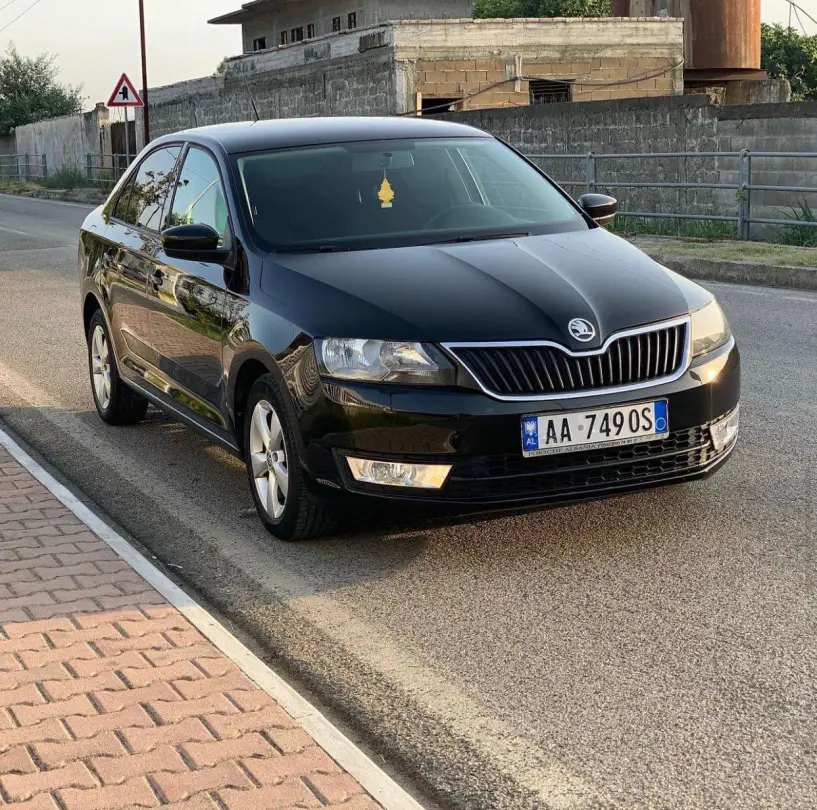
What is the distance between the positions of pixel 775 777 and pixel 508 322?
2169 millimetres

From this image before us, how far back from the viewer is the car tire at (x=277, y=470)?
5438 millimetres

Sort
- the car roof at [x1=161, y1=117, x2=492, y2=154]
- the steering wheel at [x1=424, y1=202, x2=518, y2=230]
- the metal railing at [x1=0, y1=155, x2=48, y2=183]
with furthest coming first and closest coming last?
1. the metal railing at [x1=0, y1=155, x2=48, y2=183]
2. the car roof at [x1=161, y1=117, x2=492, y2=154]
3. the steering wheel at [x1=424, y1=202, x2=518, y2=230]

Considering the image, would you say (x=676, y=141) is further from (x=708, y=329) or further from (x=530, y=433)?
(x=530, y=433)

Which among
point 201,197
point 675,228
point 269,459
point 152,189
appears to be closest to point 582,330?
point 269,459

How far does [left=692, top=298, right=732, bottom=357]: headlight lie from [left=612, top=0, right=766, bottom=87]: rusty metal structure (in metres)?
31.8

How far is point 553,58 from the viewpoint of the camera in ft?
115

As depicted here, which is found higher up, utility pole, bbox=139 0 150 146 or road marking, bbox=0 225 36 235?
utility pole, bbox=139 0 150 146

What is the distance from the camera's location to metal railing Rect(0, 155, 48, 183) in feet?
178

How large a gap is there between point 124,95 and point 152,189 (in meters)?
27.2

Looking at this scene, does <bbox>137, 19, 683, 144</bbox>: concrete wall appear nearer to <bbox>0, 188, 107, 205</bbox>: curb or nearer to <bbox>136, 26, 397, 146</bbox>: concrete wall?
<bbox>136, 26, 397, 146</bbox>: concrete wall

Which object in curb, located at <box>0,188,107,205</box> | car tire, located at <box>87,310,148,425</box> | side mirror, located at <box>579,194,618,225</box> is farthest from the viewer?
curb, located at <box>0,188,107,205</box>

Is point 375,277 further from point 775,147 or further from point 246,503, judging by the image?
point 775,147

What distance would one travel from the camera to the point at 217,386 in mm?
6148

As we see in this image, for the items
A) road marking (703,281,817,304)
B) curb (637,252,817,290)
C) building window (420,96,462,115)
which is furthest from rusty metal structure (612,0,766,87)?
road marking (703,281,817,304)
